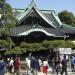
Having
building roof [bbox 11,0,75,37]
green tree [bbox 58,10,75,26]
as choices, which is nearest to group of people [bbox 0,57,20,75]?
building roof [bbox 11,0,75,37]

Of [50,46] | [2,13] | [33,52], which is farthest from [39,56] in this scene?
[2,13]

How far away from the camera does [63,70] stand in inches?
974

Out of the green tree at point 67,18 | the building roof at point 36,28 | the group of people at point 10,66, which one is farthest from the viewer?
the green tree at point 67,18

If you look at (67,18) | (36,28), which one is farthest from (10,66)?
(67,18)

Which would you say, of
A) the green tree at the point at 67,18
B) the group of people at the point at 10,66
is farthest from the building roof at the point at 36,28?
the green tree at the point at 67,18

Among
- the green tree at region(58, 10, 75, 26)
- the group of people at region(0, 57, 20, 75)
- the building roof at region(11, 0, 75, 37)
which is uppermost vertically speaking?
the green tree at region(58, 10, 75, 26)

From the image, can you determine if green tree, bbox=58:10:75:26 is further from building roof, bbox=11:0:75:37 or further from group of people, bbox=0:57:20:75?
group of people, bbox=0:57:20:75

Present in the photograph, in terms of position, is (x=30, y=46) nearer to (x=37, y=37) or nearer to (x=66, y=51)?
(x=37, y=37)

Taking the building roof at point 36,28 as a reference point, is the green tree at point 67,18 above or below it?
above

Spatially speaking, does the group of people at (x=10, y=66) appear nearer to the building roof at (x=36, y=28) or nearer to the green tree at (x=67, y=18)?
the building roof at (x=36, y=28)

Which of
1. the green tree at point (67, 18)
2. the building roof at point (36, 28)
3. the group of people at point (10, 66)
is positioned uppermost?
the green tree at point (67, 18)

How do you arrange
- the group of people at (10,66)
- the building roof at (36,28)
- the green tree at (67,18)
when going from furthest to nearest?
the green tree at (67,18) → the building roof at (36,28) → the group of people at (10,66)

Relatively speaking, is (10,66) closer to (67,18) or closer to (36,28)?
(36,28)

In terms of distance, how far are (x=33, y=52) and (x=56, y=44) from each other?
3.62 meters
